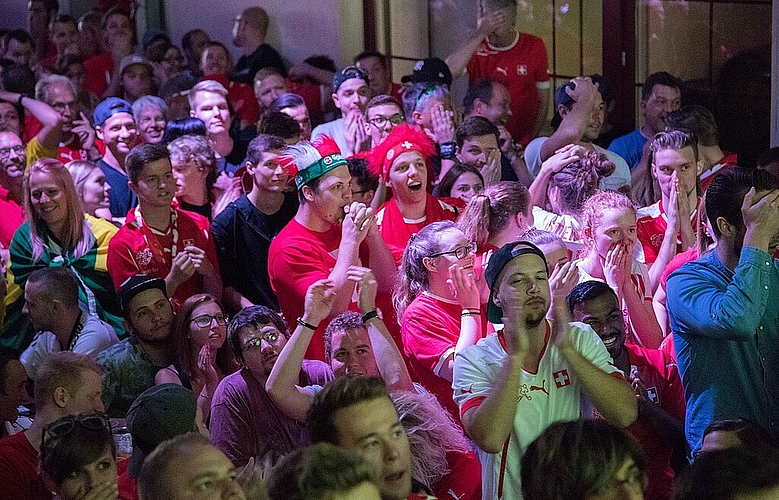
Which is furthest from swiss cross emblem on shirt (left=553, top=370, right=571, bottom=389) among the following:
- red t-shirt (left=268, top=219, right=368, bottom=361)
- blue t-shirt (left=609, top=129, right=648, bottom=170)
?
blue t-shirt (left=609, top=129, right=648, bottom=170)

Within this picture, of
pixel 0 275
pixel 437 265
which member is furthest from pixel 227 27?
pixel 437 265

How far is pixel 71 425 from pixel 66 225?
1992mm

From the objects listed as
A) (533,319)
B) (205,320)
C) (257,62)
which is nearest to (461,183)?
(205,320)

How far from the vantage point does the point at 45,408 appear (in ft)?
12.1

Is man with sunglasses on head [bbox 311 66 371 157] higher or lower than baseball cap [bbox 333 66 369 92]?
lower

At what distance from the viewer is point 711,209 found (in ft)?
11.3

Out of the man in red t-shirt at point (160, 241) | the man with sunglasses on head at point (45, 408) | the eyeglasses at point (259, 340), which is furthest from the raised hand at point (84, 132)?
the eyeglasses at point (259, 340)

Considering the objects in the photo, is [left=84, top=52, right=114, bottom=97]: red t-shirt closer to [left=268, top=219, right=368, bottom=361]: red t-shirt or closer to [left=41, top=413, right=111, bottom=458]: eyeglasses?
[left=268, top=219, right=368, bottom=361]: red t-shirt

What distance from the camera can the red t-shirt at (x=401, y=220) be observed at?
488 cm

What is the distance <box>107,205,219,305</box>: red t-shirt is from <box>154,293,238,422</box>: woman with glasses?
438 mm

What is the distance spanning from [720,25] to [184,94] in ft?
10.7

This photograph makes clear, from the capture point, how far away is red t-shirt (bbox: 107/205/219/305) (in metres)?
4.80

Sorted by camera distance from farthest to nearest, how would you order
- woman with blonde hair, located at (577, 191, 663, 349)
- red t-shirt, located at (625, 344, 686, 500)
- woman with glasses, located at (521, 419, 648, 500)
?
woman with blonde hair, located at (577, 191, 663, 349) → red t-shirt, located at (625, 344, 686, 500) → woman with glasses, located at (521, 419, 648, 500)

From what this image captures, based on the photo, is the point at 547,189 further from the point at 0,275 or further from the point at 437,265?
the point at 0,275
